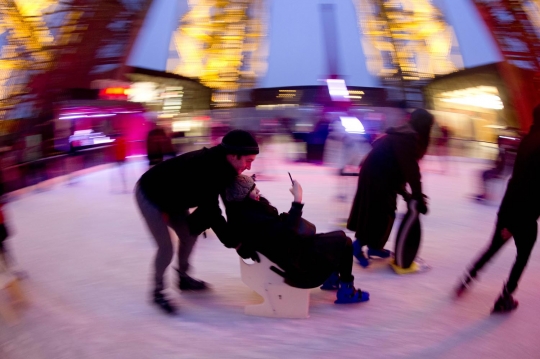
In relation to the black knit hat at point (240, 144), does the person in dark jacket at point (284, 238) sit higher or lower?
lower

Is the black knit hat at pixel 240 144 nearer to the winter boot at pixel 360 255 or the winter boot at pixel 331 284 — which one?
the winter boot at pixel 331 284

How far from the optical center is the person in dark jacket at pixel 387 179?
3.92 m

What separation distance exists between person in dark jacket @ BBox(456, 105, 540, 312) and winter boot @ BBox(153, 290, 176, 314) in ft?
7.26

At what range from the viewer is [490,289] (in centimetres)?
382

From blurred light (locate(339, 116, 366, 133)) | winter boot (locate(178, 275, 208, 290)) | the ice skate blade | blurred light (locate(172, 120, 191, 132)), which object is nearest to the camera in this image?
winter boot (locate(178, 275, 208, 290))

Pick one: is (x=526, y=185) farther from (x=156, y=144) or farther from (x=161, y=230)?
(x=156, y=144)

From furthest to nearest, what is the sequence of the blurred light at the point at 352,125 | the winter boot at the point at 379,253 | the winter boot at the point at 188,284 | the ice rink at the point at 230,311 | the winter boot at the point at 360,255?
the blurred light at the point at 352,125, the winter boot at the point at 379,253, the winter boot at the point at 360,255, the winter boot at the point at 188,284, the ice rink at the point at 230,311

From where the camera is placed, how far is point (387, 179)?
4168 mm

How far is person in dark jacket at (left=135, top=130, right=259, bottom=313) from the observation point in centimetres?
302

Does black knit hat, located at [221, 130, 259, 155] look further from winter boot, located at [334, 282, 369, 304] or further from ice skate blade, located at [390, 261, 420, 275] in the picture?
ice skate blade, located at [390, 261, 420, 275]

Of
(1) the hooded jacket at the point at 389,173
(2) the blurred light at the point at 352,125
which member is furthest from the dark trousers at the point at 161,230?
(2) the blurred light at the point at 352,125

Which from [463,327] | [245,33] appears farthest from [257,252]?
[245,33]

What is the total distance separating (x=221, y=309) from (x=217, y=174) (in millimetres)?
1080

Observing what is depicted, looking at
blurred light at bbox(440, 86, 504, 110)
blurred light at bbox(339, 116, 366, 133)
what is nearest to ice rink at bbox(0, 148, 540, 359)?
blurred light at bbox(339, 116, 366, 133)
